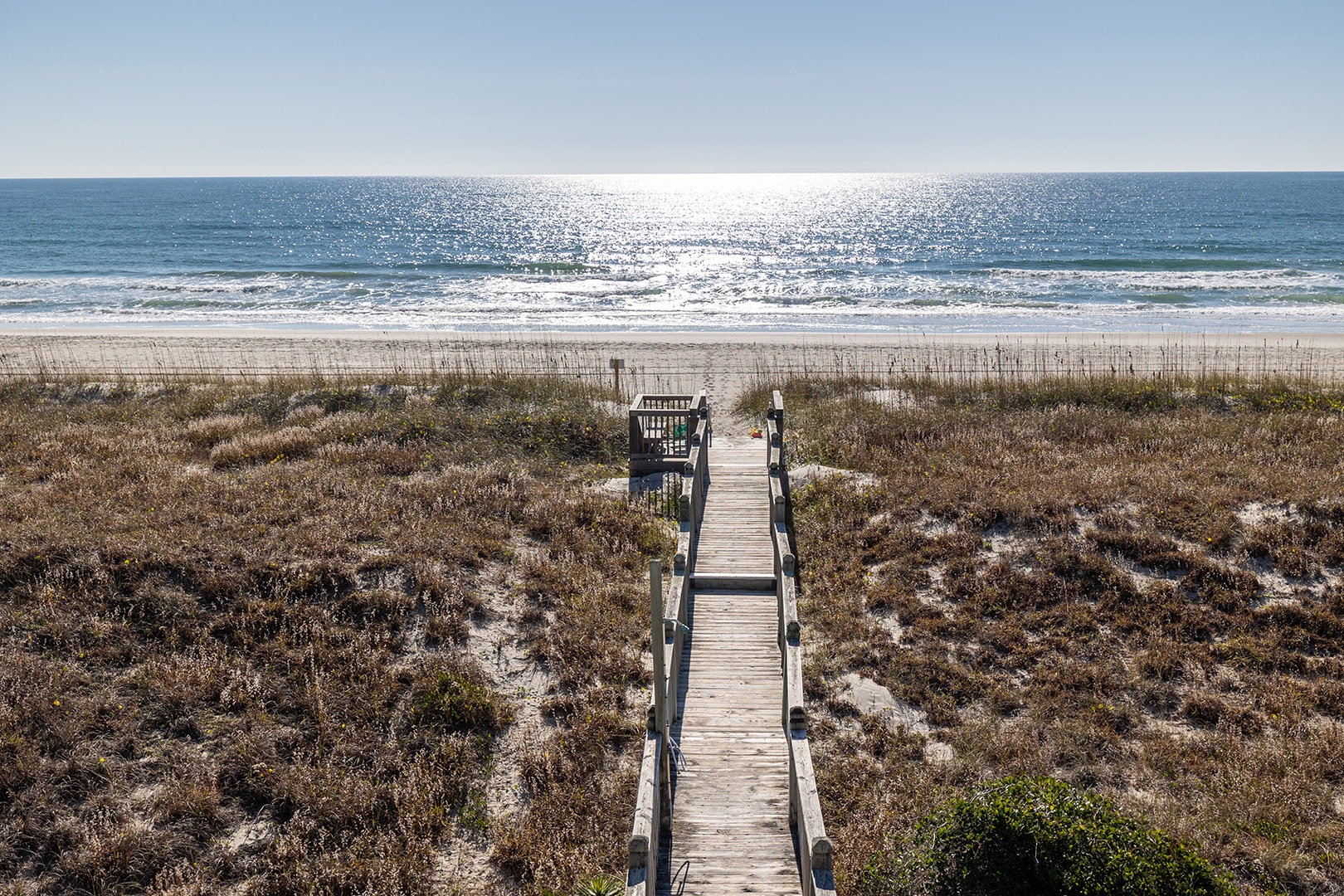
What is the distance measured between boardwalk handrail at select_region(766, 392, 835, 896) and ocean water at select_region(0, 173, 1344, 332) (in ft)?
112

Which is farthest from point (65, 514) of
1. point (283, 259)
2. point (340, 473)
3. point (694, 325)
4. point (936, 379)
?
point (283, 259)

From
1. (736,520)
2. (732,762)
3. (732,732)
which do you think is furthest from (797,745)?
(736,520)

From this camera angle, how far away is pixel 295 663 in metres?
12.0

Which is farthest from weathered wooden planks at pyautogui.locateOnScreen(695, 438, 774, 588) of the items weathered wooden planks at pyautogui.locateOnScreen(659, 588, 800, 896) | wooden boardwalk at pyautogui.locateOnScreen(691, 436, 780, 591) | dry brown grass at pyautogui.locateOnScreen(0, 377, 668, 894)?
dry brown grass at pyautogui.locateOnScreen(0, 377, 668, 894)

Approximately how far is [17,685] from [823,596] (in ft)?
37.7

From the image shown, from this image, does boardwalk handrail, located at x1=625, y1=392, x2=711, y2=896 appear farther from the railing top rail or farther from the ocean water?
the ocean water

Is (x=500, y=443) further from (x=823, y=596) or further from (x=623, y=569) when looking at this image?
(x=823, y=596)

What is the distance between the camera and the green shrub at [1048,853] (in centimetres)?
705

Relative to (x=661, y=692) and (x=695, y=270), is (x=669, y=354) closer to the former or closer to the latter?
(x=661, y=692)

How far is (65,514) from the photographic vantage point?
49.8ft

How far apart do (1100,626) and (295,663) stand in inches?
471

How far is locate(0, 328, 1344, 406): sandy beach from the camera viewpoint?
1201 inches

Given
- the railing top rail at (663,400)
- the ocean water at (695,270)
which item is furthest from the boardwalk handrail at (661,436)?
the ocean water at (695,270)

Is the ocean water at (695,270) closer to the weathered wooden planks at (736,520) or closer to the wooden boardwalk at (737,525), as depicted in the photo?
the weathered wooden planks at (736,520)
